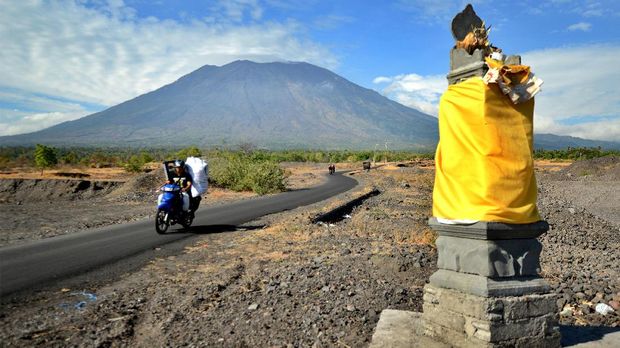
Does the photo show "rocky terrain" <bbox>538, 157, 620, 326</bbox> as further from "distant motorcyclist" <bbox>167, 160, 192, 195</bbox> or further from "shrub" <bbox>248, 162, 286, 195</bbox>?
"shrub" <bbox>248, 162, 286, 195</bbox>

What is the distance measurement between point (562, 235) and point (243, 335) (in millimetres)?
11304

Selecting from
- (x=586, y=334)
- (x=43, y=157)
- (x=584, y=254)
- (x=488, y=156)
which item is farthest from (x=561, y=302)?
(x=43, y=157)

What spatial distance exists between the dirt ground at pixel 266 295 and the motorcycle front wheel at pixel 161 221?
143 cm

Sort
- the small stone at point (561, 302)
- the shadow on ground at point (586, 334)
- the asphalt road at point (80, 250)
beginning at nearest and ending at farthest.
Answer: the shadow on ground at point (586, 334), the small stone at point (561, 302), the asphalt road at point (80, 250)

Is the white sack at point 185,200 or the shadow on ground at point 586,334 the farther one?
the white sack at point 185,200

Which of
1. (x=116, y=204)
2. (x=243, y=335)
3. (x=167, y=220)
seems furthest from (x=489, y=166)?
(x=116, y=204)

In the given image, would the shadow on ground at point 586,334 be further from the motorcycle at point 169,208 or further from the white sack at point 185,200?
the white sack at point 185,200

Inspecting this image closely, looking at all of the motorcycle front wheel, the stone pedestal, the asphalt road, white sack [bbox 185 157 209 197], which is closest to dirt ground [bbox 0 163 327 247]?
the asphalt road

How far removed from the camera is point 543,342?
3.77 m

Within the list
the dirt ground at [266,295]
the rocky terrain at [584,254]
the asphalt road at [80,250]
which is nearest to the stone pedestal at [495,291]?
the dirt ground at [266,295]

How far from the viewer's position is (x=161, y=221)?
10.9 m

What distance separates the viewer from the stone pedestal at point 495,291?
3.63m

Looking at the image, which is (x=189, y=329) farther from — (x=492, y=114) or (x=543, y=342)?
(x=492, y=114)

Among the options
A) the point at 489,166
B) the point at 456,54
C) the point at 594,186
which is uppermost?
the point at 456,54
